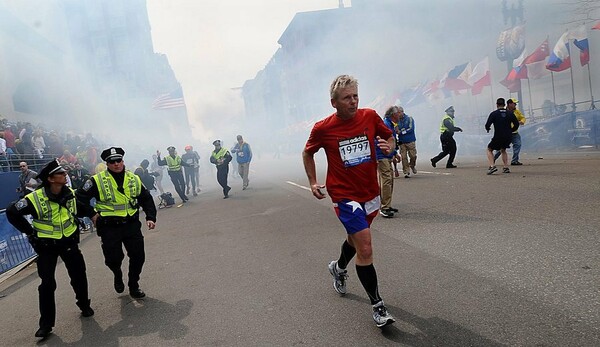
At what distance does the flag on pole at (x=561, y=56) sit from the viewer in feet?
47.2

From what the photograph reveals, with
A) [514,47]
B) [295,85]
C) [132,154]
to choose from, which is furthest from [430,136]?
[295,85]

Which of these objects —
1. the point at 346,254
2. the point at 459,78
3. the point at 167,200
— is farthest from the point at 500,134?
the point at 459,78

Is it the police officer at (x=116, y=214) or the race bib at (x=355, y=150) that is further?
the police officer at (x=116, y=214)

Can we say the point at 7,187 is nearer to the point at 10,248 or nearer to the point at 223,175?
the point at 10,248

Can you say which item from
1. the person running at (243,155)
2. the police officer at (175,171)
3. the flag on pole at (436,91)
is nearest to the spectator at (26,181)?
the police officer at (175,171)

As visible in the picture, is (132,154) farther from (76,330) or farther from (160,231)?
(76,330)

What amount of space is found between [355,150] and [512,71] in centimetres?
1802

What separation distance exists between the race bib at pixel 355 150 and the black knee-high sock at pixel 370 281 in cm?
70

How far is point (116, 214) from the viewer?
3.97 m

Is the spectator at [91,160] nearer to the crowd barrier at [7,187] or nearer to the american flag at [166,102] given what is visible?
the crowd barrier at [7,187]

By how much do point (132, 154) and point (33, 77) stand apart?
5713 mm

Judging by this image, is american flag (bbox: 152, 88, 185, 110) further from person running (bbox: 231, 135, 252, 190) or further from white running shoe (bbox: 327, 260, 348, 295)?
white running shoe (bbox: 327, 260, 348, 295)

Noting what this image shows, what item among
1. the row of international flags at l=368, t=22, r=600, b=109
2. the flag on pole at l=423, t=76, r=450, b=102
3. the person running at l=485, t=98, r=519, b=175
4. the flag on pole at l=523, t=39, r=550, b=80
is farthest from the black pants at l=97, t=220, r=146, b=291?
the flag on pole at l=423, t=76, r=450, b=102

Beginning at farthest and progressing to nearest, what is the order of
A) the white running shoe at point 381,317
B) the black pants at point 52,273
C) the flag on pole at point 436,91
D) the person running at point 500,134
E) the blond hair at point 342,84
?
the flag on pole at point 436,91
the person running at point 500,134
the black pants at point 52,273
the blond hair at point 342,84
the white running shoe at point 381,317
